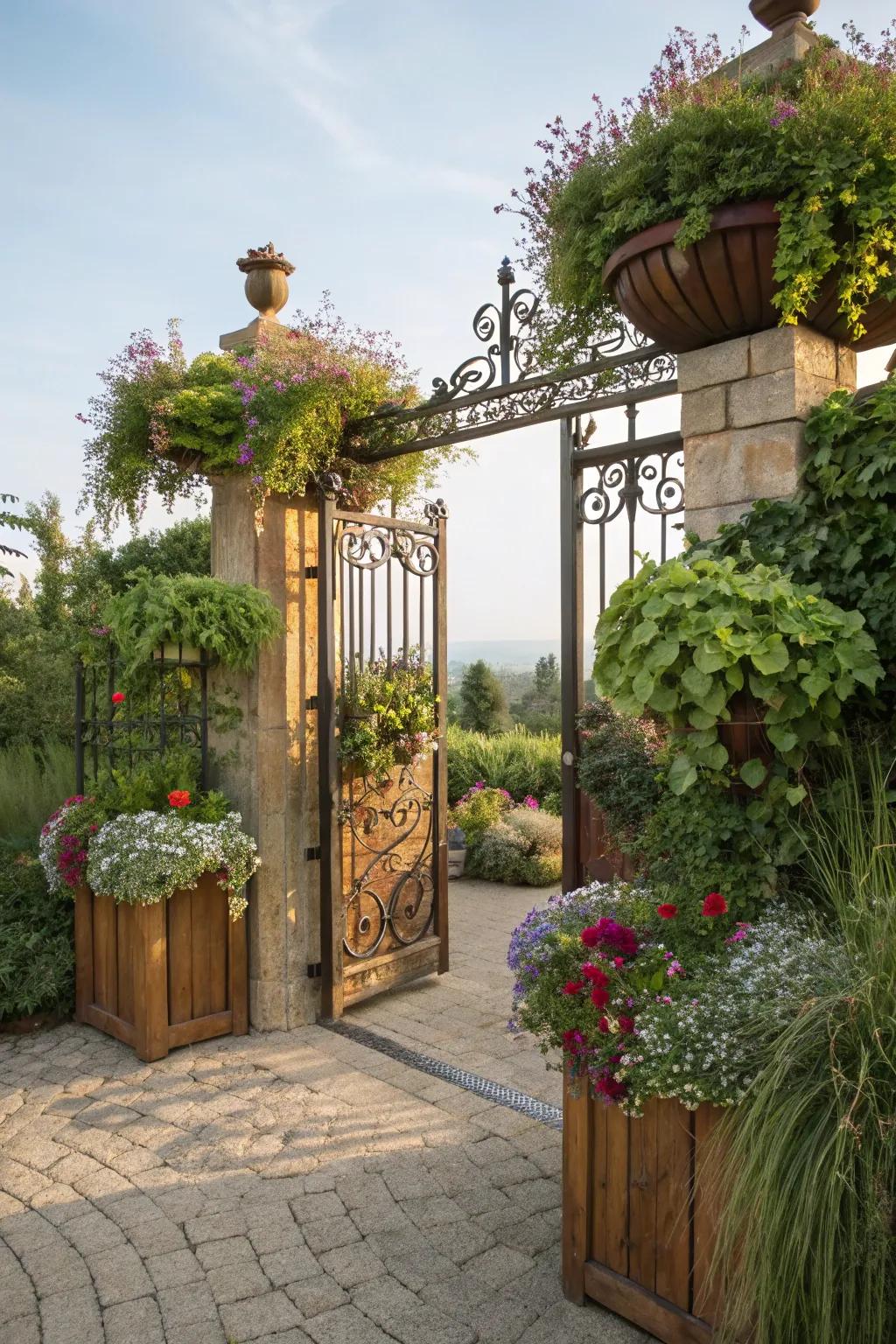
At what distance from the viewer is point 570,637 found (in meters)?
4.22

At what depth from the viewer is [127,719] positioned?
14.1 feet

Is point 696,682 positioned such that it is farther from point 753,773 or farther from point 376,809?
point 376,809

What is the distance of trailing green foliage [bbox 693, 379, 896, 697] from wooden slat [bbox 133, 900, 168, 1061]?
8.96 feet

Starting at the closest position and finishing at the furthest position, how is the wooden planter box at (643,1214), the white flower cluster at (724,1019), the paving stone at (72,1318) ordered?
the white flower cluster at (724,1019)
the wooden planter box at (643,1214)
the paving stone at (72,1318)

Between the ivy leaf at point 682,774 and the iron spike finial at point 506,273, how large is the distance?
2288 millimetres

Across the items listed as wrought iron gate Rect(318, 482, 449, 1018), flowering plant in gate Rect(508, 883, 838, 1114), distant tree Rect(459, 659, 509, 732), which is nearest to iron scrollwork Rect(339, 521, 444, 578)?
wrought iron gate Rect(318, 482, 449, 1018)

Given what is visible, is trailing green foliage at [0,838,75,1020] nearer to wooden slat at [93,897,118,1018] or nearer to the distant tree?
wooden slat at [93,897,118,1018]

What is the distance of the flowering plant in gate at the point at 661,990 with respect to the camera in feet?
5.83

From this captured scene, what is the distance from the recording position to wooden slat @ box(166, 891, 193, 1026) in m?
3.75

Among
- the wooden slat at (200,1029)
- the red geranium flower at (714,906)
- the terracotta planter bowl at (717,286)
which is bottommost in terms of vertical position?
the wooden slat at (200,1029)

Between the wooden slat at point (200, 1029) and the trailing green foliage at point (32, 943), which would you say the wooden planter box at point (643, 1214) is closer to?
the wooden slat at point (200, 1029)

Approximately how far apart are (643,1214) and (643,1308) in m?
0.22

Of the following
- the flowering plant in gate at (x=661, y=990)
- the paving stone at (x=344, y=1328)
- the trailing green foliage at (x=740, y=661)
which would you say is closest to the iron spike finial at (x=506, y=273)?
the trailing green foliage at (x=740, y=661)

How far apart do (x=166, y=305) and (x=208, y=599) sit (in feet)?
5.13
